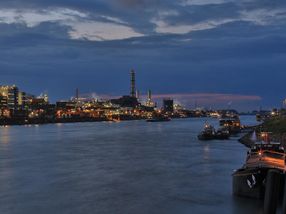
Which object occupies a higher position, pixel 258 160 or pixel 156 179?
pixel 258 160

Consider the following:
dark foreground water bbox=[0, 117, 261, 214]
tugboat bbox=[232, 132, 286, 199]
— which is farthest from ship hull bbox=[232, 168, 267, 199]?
dark foreground water bbox=[0, 117, 261, 214]

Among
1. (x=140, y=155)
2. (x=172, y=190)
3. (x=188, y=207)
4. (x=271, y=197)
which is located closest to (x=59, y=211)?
(x=188, y=207)

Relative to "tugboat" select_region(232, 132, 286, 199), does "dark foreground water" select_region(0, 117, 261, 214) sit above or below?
below

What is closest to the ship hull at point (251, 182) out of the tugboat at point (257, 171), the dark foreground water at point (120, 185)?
the tugboat at point (257, 171)

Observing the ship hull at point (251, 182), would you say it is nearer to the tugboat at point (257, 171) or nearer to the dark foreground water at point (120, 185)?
the tugboat at point (257, 171)

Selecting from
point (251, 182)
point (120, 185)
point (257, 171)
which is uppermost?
point (257, 171)

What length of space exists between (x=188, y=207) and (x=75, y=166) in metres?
22.0

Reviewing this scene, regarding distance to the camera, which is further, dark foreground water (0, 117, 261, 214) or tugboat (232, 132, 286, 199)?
dark foreground water (0, 117, 261, 214)

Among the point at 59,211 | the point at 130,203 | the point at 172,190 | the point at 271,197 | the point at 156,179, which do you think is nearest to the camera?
the point at 271,197

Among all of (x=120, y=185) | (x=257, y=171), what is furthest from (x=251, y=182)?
(x=120, y=185)

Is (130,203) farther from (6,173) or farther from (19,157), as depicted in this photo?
(19,157)

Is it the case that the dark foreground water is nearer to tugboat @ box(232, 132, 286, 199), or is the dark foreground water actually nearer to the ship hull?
the ship hull

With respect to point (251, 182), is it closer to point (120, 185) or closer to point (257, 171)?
point (257, 171)

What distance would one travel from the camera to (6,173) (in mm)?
42531
